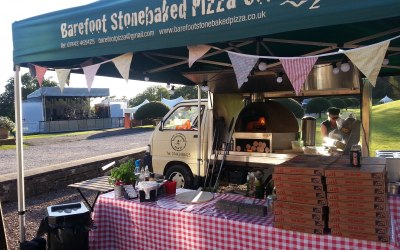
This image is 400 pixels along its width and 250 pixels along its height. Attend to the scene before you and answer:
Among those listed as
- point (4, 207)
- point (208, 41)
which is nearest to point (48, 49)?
point (208, 41)

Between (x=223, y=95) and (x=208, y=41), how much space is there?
3748mm

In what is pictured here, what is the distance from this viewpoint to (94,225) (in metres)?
3.66

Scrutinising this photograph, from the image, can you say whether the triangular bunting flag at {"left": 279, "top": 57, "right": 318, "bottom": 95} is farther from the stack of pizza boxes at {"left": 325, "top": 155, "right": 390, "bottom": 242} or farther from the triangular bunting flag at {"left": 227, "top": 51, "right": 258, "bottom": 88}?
the stack of pizza boxes at {"left": 325, "top": 155, "right": 390, "bottom": 242}

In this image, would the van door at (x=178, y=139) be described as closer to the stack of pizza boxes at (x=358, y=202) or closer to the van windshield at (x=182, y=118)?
the van windshield at (x=182, y=118)

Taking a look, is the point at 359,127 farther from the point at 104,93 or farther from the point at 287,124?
the point at 104,93

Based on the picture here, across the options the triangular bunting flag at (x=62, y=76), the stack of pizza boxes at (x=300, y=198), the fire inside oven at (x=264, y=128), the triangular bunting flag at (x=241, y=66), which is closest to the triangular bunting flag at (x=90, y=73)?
the triangular bunting flag at (x=62, y=76)

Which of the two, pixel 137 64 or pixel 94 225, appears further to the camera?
pixel 137 64

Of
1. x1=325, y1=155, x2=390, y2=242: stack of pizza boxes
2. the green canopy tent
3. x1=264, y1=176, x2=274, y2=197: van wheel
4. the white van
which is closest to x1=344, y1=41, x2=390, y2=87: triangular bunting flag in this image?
the green canopy tent

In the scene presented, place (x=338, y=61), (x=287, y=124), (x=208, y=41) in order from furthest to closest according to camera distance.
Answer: (x=287, y=124), (x=338, y=61), (x=208, y=41)

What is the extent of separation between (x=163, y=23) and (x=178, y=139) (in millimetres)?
3957

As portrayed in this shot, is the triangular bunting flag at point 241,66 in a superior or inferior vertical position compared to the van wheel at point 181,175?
superior

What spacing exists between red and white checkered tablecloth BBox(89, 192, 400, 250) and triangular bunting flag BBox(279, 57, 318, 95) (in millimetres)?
1224

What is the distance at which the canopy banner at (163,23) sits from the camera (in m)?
2.52

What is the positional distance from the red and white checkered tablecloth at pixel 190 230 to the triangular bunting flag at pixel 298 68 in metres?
1.22
